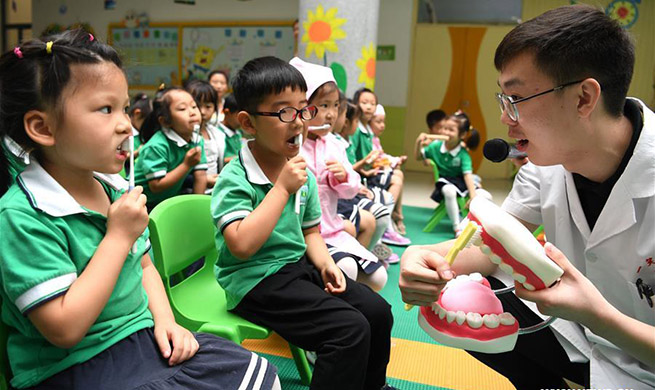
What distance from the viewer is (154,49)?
6523 millimetres

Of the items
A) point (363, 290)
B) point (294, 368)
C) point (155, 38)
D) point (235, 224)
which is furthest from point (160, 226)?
point (155, 38)

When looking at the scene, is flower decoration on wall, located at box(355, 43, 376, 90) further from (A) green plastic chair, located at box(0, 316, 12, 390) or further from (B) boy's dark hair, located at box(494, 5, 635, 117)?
(A) green plastic chair, located at box(0, 316, 12, 390)

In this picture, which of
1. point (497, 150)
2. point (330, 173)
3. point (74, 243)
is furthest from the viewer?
point (330, 173)

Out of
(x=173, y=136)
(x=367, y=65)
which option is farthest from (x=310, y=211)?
(x=367, y=65)

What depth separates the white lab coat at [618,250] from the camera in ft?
2.89

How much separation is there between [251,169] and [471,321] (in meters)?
0.67

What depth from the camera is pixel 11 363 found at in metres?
0.76

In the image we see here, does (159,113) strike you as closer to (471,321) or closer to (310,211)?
(310,211)

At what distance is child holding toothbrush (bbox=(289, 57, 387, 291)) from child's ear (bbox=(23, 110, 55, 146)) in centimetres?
92

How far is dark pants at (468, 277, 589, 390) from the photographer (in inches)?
42.3

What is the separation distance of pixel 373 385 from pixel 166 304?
1.90ft

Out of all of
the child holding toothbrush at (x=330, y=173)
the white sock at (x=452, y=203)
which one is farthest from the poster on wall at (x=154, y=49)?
the child holding toothbrush at (x=330, y=173)

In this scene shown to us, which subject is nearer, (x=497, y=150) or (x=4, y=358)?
(x=4, y=358)

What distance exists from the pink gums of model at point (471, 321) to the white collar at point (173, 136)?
1.75m
